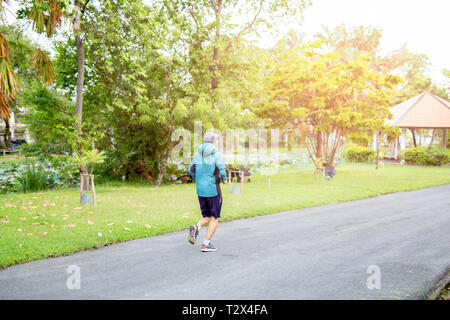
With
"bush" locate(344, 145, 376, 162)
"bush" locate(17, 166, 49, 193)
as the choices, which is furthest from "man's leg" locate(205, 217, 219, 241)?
"bush" locate(344, 145, 376, 162)

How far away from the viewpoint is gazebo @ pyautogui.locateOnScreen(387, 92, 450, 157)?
26.5 m

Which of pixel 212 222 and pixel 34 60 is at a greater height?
pixel 34 60

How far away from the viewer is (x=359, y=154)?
29.6 meters

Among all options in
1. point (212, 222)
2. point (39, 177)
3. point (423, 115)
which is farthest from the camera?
point (423, 115)

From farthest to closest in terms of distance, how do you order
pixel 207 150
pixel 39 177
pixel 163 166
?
1. pixel 163 166
2. pixel 39 177
3. pixel 207 150

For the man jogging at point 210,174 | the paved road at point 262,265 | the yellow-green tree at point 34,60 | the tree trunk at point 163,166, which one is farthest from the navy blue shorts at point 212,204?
the tree trunk at point 163,166

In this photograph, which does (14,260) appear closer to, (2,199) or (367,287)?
(367,287)

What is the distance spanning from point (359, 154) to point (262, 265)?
27.0 m

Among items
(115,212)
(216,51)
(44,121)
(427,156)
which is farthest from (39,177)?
(427,156)

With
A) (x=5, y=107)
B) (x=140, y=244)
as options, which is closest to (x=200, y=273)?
(x=140, y=244)

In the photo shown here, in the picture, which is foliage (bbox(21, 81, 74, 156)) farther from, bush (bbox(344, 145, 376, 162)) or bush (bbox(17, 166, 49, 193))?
bush (bbox(344, 145, 376, 162))

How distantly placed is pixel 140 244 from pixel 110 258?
0.83m

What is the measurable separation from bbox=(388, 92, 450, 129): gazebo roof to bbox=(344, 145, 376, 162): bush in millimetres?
2879

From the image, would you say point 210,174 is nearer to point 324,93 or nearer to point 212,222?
point 212,222
